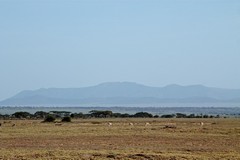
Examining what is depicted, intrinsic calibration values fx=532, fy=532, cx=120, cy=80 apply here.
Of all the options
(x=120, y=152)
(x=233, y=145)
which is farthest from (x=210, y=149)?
(x=120, y=152)

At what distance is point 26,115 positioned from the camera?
341ft

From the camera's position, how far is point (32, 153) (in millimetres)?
27984

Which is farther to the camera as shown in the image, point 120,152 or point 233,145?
point 233,145

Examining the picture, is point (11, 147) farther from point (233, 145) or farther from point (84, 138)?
point (233, 145)

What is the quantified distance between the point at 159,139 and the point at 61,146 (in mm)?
8865

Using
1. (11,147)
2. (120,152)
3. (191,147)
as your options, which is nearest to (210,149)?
(191,147)

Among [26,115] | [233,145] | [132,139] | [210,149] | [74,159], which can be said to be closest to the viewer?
[74,159]

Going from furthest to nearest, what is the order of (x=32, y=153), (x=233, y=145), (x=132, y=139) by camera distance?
(x=132, y=139), (x=233, y=145), (x=32, y=153)

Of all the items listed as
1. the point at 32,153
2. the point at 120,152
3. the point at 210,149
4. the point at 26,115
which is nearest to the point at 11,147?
the point at 32,153

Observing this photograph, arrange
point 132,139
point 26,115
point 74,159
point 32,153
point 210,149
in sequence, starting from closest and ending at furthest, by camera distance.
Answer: point 74,159 → point 32,153 → point 210,149 → point 132,139 → point 26,115

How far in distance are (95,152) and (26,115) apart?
254 feet

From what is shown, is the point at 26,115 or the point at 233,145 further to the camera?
the point at 26,115

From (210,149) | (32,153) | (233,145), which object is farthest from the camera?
(233,145)

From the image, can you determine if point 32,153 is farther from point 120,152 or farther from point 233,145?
point 233,145
